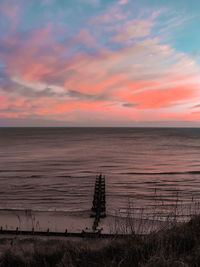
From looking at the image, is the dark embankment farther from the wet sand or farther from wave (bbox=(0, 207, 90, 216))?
wave (bbox=(0, 207, 90, 216))

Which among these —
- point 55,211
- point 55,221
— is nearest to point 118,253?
point 55,221

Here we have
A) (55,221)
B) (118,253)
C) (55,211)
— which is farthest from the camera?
(55,211)

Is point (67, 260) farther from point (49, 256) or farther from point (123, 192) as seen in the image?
point (123, 192)

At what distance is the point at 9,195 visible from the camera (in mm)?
19656

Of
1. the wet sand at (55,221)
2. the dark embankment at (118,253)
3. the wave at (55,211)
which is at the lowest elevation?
the wave at (55,211)

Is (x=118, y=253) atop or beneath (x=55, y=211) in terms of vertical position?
atop

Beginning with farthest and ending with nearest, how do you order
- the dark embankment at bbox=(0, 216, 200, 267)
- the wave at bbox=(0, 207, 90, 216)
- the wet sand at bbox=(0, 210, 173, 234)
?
1. the wave at bbox=(0, 207, 90, 216)
2. the wet sand at bbox=(0, 210, 173, 234)
3. the dark embankment at bbox=(0, 216, 200, 267)

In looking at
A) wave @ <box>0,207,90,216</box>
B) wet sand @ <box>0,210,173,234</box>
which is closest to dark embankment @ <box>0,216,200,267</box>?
wet sand @ <box>0,210,173,234</box>

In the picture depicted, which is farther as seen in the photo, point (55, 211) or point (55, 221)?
point (55, 211)

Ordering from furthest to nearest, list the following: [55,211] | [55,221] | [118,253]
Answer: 1. [55,211]
2. [55,221]
3. [118,253]

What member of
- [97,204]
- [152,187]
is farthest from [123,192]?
Result: [97,204]

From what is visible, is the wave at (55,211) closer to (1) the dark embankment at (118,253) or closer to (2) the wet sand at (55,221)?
(2) the wet sand at (55,221)

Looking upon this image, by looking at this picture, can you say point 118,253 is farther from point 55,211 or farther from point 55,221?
point 55,211

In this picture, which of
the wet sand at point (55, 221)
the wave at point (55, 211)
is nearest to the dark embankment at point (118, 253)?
the wet sand at point (55, 221)
